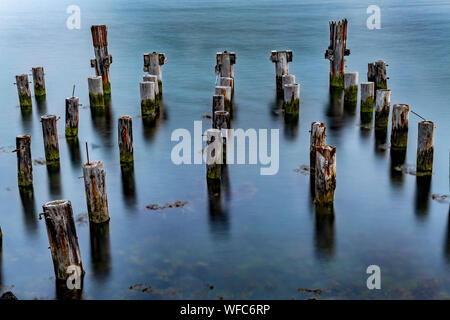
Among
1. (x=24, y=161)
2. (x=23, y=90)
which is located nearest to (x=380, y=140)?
(x=24, y=161)

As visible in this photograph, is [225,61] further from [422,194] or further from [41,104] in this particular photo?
[422,194]

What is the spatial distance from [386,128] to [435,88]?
399 inches

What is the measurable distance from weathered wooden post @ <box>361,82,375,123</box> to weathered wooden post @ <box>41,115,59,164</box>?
10561mm

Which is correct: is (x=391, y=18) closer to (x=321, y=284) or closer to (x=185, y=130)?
(x=185, y=130)

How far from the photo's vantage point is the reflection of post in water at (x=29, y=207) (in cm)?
1257

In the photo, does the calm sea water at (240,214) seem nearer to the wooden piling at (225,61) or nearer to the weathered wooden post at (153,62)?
the wooden piling at (225,61)

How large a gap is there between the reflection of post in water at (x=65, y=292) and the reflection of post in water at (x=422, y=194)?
24.8ft

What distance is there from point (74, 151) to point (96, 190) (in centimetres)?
616

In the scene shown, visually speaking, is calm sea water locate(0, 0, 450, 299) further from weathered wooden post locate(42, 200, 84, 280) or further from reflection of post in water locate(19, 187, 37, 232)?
weathered wooden post locate(42, 200, 84, 280)

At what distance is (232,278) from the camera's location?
1033 cm

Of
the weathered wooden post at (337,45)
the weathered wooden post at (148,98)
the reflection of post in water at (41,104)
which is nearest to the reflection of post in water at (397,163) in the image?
the weathered wooden post at (337,45)

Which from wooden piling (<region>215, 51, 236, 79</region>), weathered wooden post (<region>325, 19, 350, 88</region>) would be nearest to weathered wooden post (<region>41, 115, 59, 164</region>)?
wooden piling (<region>215, 51, 236, 79</region>)

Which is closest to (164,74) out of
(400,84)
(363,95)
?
(400,84)

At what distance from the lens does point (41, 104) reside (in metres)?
24.3
